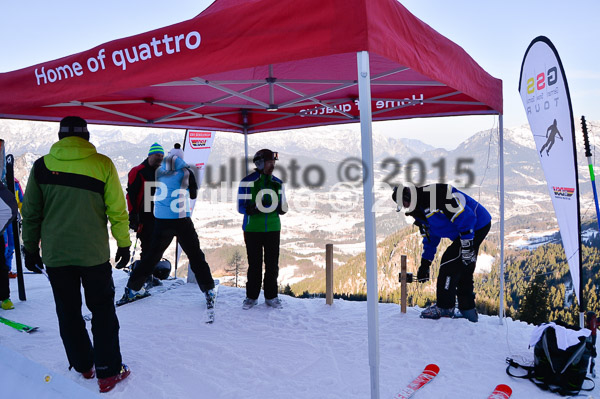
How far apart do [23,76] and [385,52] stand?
2.52m

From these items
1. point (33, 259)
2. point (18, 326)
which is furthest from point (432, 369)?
point (18, 326)

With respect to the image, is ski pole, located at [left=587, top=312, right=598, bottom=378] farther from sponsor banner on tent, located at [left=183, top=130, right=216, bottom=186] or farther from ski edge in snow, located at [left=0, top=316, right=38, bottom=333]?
sponsor banner on tent, located at [left=183, top=130, right=216, bottom=186]

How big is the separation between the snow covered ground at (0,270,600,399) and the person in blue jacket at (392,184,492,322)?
20 centimetres

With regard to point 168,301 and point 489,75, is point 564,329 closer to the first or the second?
point 489,75

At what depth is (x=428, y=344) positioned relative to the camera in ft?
11.5

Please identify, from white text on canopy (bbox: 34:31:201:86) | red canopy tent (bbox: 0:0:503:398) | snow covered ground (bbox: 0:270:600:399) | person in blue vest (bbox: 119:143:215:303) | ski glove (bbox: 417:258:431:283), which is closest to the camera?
red canopy tent (bbox: 0:0:503:398)

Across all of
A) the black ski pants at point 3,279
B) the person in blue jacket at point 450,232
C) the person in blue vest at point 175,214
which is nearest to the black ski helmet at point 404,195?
the person in blue jacket at point 450,232

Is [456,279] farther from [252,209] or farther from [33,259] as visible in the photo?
[33,259]

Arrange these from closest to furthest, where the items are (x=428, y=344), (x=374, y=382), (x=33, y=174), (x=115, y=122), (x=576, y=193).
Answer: (x=374, y=382) → (x=33, y=174) → (x=576, y=193) → (x=428, y=344) → (x=115, y=122)

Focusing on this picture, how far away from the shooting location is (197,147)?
6133mm

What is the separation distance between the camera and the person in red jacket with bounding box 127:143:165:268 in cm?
451

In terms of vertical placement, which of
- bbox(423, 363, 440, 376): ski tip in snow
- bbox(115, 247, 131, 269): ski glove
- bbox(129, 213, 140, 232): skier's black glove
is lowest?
bbox(423, 363, 440, 376): ski tip in snow

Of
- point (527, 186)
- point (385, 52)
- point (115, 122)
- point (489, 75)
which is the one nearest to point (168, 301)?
point (115, 122)

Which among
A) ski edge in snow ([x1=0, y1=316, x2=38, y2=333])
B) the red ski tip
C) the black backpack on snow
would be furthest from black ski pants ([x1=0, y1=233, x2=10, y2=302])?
the black backpack on snow
